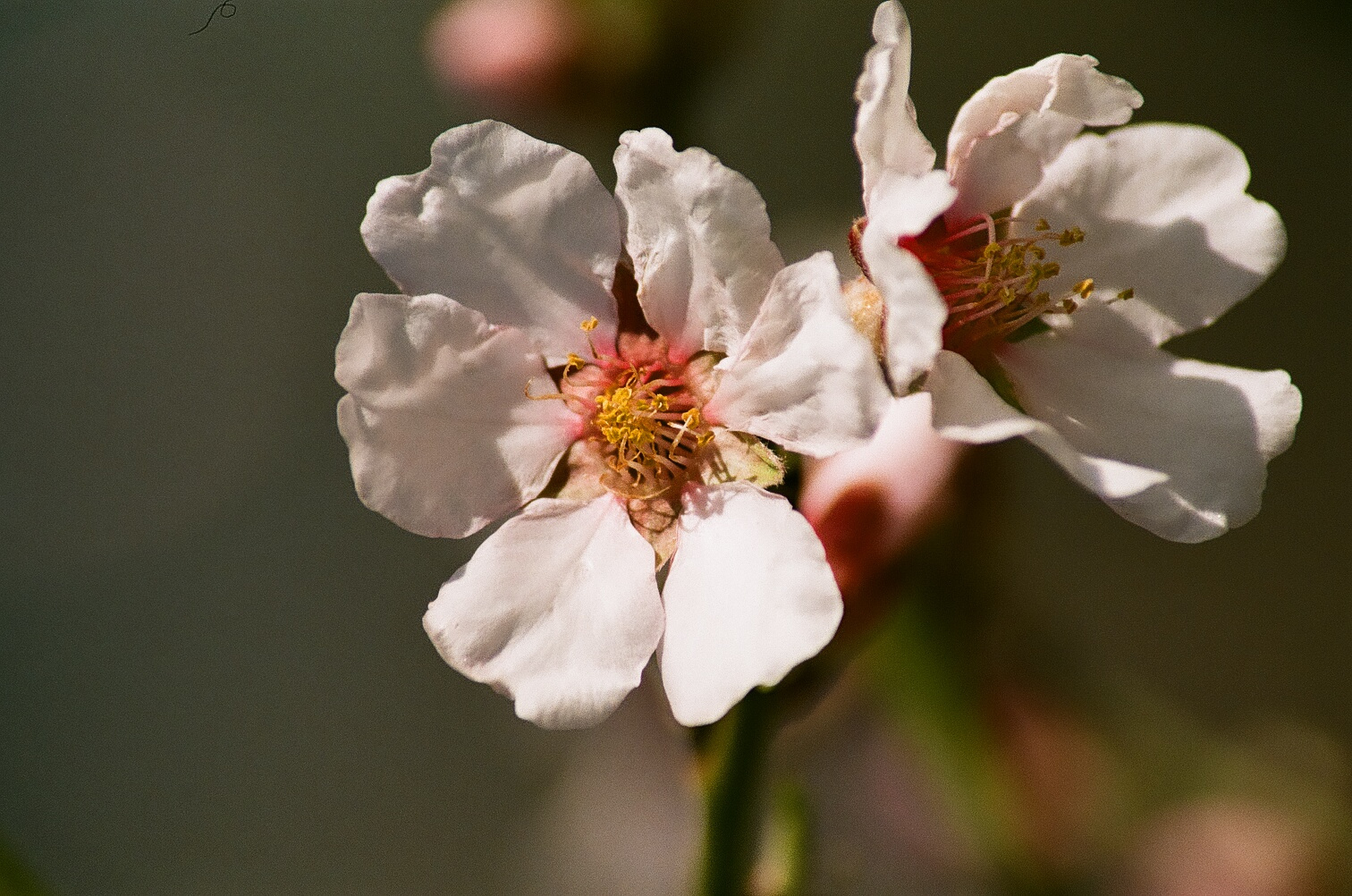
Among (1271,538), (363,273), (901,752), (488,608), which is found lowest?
(1271,538)

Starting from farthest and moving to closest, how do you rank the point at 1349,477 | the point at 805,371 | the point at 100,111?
the point at 1349,477 < the point at 100,111 < the point at 805,371

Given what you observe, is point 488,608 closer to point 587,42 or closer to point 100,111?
point 587,42

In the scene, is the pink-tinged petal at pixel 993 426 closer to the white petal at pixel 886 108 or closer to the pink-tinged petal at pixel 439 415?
the white petal at pixel 886 108

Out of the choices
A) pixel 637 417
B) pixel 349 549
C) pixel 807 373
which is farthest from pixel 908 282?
pixel 349 549

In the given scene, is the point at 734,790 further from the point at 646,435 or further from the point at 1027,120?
the point at 1027,120

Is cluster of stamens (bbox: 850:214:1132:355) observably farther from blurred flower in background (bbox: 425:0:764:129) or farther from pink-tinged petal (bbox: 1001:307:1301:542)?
blurred flower in background (bbox: 425:0:764:129)

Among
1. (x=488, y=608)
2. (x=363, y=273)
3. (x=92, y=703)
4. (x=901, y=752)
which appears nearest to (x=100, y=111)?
(x=363, y=273)

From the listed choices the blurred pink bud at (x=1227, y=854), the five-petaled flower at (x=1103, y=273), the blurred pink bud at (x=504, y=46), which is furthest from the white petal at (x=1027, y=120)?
the blurred pink bud at (x=1227, y=854)
